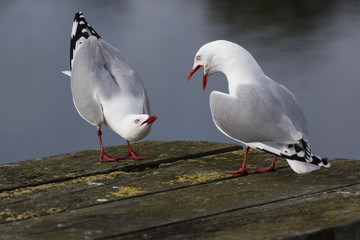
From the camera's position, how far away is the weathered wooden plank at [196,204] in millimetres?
2340

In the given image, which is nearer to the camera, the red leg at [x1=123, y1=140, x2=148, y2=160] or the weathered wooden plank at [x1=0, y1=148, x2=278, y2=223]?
the weathered wooden plank at [x1=0, y1=148, x2=278, y2=223]

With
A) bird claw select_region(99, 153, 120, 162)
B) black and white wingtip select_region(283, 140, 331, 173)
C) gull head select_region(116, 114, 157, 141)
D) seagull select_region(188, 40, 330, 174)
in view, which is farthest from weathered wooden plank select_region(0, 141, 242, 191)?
black and white wingtip select_region(283, 140, 331, 173)

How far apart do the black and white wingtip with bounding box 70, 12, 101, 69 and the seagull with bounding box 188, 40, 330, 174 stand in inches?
41.2

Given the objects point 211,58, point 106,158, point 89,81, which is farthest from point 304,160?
point 89,81

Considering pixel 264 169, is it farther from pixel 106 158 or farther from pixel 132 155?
pixel 106 158

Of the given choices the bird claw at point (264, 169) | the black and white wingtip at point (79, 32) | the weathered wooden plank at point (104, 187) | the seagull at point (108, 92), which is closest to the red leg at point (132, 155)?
the seagull at point (108, 92)

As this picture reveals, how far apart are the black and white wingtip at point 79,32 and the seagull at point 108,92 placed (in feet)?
0.07

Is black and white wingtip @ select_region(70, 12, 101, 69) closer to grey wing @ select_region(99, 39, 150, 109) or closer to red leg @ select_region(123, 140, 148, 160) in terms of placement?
grey wing @ select_region(99, 39, 150, 109)

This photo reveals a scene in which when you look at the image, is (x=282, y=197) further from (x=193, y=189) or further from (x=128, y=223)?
(x=128, y=223)

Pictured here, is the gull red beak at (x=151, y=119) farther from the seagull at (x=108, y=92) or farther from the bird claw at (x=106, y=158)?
the bird claw at (x=106, y=158)

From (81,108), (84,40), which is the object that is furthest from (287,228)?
(84,40)

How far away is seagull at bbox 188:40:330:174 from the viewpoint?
2982 mm

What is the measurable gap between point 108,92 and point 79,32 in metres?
0.61

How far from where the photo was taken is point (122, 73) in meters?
3.69
